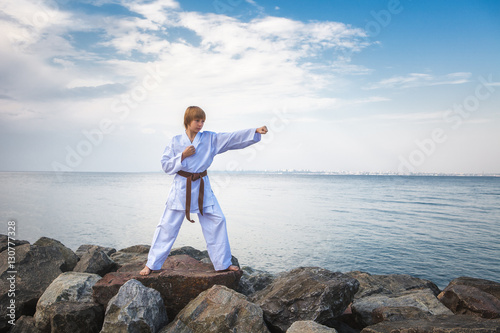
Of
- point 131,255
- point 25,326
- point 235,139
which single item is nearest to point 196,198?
point 235,139

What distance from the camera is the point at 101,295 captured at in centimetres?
532

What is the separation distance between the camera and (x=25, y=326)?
551 cm

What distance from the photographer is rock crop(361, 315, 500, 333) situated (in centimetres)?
371

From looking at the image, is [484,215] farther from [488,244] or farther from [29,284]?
[29,284]

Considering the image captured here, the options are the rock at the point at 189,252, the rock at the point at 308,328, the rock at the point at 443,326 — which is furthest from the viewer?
the rock at the point at 189,252

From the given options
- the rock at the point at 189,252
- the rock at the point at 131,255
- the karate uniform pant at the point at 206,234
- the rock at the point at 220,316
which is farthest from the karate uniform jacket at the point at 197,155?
the rock at the point at 131,255

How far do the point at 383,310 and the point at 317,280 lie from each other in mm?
950

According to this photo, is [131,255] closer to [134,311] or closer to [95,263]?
[95,263]

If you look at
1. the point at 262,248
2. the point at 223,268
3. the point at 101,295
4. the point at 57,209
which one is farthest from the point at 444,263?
the point at 57,209

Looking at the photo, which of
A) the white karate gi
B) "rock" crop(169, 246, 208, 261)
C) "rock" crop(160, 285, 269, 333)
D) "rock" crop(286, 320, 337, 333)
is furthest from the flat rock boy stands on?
"rock" crop(169, 246, 208, 261)

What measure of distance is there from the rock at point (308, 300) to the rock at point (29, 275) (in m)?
3.87

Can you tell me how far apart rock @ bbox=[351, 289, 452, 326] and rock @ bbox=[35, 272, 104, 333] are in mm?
3722

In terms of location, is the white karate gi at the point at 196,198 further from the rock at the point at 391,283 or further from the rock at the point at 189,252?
the rock at the point at 391,283

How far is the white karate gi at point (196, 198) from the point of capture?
5555 mm
